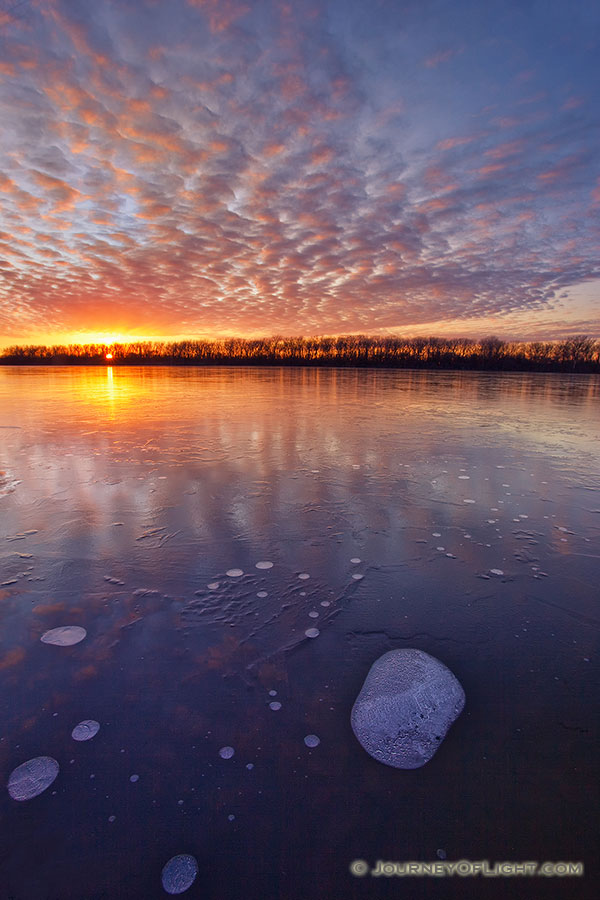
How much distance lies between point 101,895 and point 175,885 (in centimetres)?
26

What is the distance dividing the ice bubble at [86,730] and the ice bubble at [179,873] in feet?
2.46

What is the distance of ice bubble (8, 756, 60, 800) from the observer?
1.76 m

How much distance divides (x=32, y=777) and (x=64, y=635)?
1019mm

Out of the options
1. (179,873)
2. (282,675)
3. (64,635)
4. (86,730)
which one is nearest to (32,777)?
(86,730)

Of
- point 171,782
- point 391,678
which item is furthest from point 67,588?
point 391,678

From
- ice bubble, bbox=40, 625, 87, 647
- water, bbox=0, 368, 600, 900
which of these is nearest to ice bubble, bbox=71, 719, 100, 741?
water, bbox=0, 368, 600, 900

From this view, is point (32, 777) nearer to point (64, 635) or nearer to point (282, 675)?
point (64, 635)

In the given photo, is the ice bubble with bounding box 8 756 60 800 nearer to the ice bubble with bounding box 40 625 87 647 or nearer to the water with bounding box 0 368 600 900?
the water with bounding box 0 368 600 900

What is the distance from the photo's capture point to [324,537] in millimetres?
4262

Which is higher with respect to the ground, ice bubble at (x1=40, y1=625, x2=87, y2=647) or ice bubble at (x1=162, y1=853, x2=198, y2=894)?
ice bubble at (x1=40, y1=625, x2=87, y2=647)

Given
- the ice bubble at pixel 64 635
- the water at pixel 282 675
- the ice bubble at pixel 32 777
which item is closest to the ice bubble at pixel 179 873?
the water at pixel 282 675

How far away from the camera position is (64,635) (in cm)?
274

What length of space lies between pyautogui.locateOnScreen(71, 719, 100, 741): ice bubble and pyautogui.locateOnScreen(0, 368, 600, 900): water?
0.10 feet

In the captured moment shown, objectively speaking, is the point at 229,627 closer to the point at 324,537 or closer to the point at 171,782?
the point at 171,782
